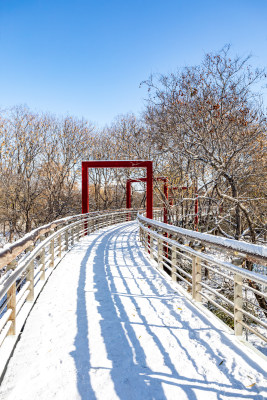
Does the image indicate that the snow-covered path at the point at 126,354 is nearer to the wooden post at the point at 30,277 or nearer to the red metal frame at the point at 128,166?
the wooden post at the point at 30,277

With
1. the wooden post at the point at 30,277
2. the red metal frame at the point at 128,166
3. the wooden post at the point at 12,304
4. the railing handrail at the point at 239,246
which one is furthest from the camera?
the red metal frame at the point at 128,166

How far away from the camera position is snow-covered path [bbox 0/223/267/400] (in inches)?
87.0

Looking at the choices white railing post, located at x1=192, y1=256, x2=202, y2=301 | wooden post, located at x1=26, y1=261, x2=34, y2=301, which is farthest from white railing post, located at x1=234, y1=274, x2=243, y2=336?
wooden post, located at x1=26, y1=261, x2=34, y2=301

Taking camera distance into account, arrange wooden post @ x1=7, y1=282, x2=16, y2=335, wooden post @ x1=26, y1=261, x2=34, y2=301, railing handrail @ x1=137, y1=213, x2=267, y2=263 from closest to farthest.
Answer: railing handrail @ x1=137, y1=213, x2=267, y2=263, wooden post @ x1=7, y1=282, x2=16, y2=335, wooden post @ x1=26, y1=261, x2=34, y2=301

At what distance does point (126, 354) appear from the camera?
2.75 m

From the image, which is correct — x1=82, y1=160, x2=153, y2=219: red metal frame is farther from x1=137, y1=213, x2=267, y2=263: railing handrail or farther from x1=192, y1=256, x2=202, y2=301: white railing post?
x1=192, y1=256, x2=202, y2=301: white railing post

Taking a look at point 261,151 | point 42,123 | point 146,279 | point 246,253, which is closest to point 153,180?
point 261,151

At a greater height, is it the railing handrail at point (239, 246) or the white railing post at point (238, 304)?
the railing handrail at point (239, 246)

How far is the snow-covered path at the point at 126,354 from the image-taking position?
2.21 meters

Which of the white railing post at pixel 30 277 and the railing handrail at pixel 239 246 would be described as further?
the white railing post at pixel 30 277

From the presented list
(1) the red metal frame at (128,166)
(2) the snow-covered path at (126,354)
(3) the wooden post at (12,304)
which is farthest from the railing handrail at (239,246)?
(1) the red metal frame at (128,166)

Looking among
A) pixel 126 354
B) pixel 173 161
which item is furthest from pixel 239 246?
pixel 173 161

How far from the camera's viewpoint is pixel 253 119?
8852mm

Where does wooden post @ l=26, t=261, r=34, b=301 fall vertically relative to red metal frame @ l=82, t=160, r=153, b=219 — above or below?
below
